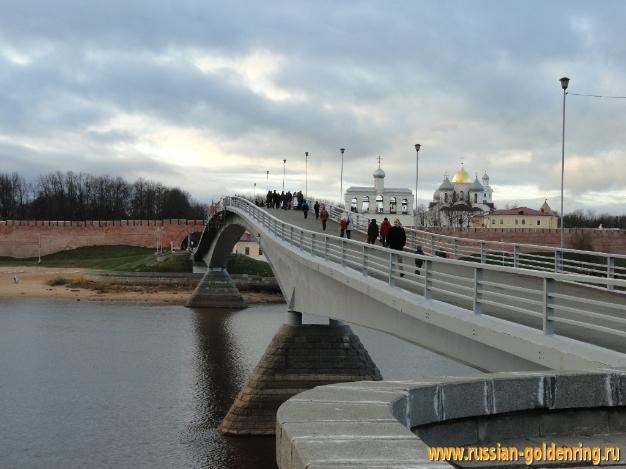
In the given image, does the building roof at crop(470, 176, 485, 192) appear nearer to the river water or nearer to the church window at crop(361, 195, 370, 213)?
the church window at crop(361, 195, 370, 213)

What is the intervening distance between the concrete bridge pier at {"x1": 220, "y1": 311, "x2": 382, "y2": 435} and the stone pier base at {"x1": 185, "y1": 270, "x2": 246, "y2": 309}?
3435cm

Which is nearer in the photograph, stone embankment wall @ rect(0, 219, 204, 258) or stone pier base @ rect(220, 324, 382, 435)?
stone pier base @ rect(220, 324, 382, 435)

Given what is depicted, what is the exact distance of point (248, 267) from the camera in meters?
70.8

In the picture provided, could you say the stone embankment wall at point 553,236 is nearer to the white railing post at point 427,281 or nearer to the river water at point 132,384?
the river water at point 132,384

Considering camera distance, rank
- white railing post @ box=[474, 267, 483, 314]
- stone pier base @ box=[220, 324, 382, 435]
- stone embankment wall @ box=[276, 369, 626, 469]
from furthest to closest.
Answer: stone pier base @ box=[220, 324, 382, 435] → white railing post @ box=[474, 267, 483, 314] → stone embankment wall @ box=[276, 369, 626, 469]

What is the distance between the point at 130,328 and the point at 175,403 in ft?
61.4

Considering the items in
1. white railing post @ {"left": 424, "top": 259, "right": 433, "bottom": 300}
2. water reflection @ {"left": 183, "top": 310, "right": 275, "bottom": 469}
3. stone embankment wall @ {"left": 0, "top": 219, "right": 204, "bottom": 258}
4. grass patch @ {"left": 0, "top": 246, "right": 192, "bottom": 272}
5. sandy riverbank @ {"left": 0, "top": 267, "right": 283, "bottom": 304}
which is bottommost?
sandy riverbank @ {"left": 0, "top": 267, "right": 283, "bottom": 304}

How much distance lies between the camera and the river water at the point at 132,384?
18.9m

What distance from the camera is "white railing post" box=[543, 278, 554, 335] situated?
8.79m

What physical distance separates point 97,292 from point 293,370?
45059mm

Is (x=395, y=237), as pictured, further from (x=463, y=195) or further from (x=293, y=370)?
(x=463, y=195)

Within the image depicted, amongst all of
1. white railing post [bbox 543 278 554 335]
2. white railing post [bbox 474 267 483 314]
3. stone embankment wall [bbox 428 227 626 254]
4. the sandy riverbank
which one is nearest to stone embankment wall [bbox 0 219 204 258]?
the sandy riverbank

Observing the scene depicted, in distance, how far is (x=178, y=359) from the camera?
3177cm

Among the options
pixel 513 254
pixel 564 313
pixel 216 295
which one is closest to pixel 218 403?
pixel 513 254
